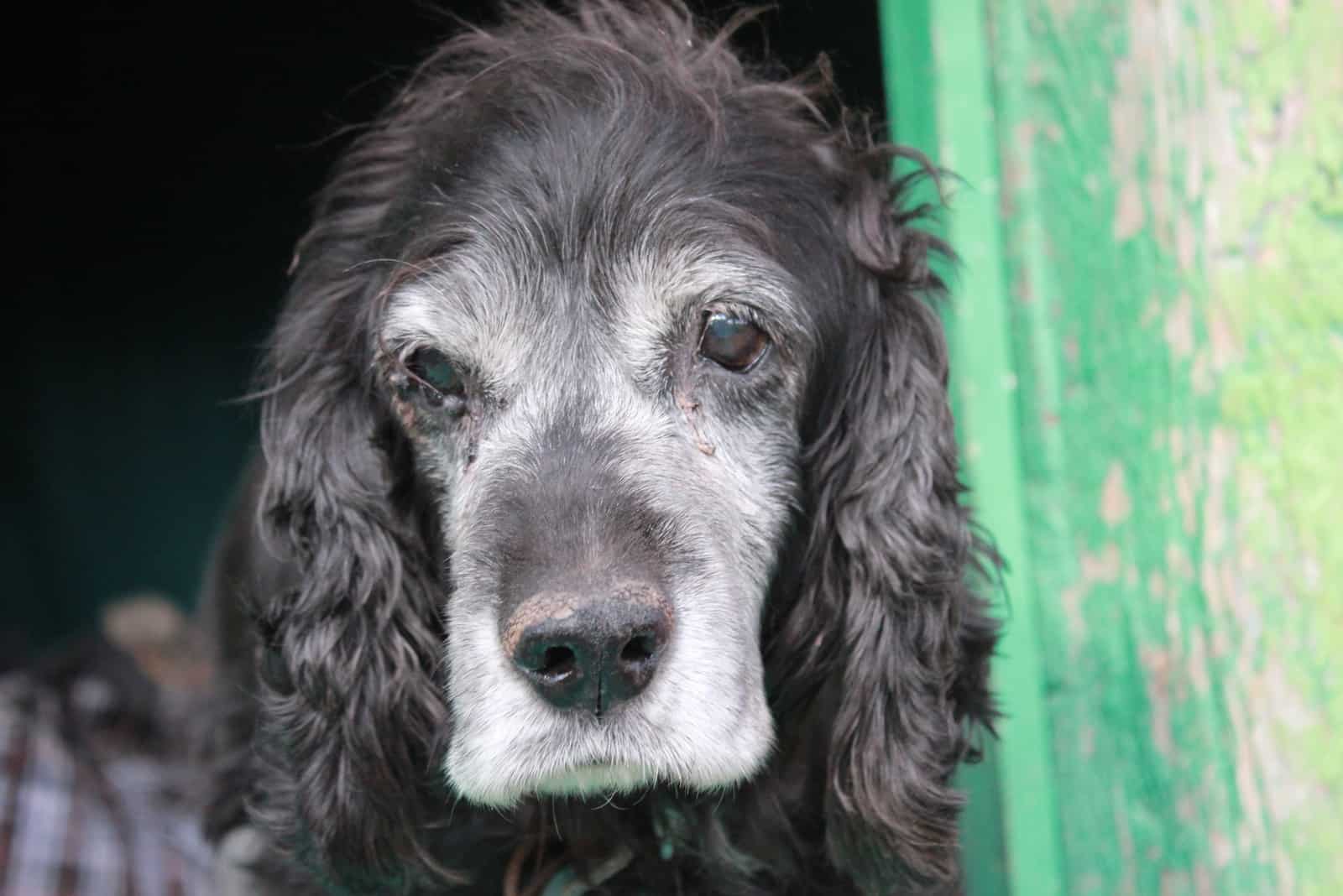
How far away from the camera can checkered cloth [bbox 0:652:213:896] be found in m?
3.31

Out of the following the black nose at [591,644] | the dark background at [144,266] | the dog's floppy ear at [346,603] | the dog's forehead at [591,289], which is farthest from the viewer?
the dark background at [144,266]

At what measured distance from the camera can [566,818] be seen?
7.52 ft

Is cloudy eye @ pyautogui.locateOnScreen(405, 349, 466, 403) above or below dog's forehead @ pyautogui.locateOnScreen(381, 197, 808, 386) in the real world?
below

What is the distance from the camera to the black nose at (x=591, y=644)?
1.72 m

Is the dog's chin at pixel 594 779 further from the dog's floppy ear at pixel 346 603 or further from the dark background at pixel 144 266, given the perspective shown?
the dark background at pixel 144 266

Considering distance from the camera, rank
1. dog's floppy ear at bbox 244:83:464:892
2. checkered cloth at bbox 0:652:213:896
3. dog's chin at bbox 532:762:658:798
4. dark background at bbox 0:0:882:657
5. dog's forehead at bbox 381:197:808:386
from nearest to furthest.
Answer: dog's chin at bbox 532:762:658:798, dog's forehead at bbox 381:197:808:386, dog's floppy ear at bbox 244:83:464:892, checkered cloth at bbox 0:652:213:896, dark background at bbox 0:0:882:657

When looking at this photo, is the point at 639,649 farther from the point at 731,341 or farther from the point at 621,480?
the point at 731,341


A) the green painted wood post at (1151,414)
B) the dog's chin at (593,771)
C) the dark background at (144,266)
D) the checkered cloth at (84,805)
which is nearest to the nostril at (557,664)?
the dog's chin at (593,771)

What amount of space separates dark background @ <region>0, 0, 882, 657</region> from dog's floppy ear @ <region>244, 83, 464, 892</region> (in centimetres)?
360

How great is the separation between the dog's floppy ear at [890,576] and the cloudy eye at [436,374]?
58 cm

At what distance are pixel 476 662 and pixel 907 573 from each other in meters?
0.69

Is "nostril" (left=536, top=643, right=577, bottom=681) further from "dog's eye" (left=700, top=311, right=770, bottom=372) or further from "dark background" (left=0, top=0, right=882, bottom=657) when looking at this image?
"dark background" (left=0, top=0, right=882, bottom=657)

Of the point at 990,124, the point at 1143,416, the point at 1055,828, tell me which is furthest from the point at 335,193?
the point at 1055,828

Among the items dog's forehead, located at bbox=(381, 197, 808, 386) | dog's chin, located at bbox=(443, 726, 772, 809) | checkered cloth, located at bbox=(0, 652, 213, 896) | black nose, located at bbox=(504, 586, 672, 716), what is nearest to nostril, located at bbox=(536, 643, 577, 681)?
black nose, located at bbox=(504, 586, 672, 716)
